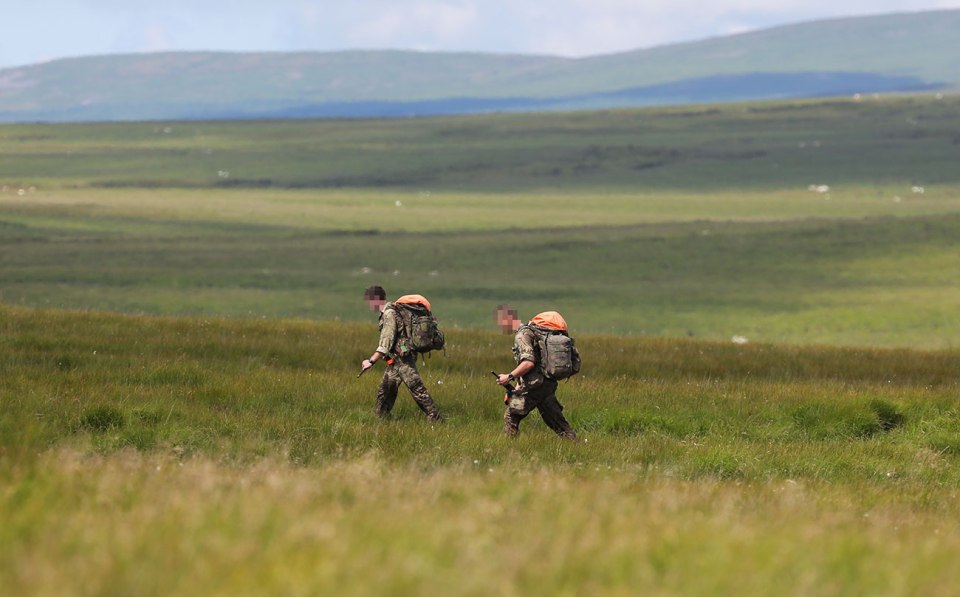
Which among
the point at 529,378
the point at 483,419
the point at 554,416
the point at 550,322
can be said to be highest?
the point at 550,322

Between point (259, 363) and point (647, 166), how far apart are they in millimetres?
94222

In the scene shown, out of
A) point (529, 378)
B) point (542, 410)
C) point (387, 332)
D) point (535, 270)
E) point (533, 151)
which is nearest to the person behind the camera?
point (529, 378)

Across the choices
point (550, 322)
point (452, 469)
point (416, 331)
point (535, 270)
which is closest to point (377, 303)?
Answer: point (416, 331)

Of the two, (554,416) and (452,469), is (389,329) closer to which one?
(554,416)

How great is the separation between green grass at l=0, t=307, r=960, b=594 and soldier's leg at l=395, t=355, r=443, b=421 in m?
0.23

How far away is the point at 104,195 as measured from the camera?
308ft

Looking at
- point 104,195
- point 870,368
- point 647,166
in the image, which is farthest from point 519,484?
point 647,166

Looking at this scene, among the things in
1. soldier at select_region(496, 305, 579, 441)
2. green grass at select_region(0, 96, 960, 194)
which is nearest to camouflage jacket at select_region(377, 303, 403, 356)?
soldier at select_region(496, 305, 579, 441)

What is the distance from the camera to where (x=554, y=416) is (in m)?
14.0

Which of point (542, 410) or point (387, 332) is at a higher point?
point (387, 332)

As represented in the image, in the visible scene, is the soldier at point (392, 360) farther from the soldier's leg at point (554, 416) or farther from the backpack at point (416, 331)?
the soldier's leg at point (554, 416)

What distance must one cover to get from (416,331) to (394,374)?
58cm

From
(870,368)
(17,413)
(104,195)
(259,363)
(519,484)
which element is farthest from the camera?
(104,195)

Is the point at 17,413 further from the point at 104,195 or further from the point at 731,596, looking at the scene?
the point at 104,195
